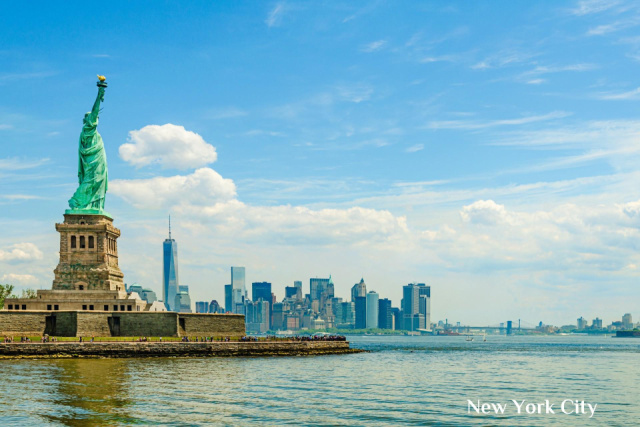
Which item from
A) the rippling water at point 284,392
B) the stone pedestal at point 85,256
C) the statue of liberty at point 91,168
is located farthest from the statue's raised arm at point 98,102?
the rippling water at point 284,392

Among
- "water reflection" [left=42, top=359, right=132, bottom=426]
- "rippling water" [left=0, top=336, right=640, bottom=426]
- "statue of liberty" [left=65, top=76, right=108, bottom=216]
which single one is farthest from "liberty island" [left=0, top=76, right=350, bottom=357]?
"water reflection" [left=42, top=359, right=132, bottom=426]

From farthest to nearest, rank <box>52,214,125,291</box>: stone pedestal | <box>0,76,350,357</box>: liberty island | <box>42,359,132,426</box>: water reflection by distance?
<box>52,214,125,291</box>: stone pedestal → <box>0,76,350,357</box>: liberty island → <box>42,359,132,426</box>: water reflection

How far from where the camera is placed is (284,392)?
2195 inches

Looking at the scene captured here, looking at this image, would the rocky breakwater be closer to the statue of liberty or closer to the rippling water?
the rippling water

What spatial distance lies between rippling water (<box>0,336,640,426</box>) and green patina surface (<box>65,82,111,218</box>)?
2853 centimetres

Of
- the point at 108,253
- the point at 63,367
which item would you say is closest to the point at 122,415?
the point at 63,367

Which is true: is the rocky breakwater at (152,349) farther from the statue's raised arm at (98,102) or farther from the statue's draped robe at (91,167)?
the statue's raised arm at (98,102)

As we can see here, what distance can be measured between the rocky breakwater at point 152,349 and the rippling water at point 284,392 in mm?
4432

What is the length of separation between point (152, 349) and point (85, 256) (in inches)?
757

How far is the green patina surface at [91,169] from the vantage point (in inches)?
4040

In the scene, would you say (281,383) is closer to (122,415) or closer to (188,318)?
(122,415)

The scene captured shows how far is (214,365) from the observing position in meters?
77.8

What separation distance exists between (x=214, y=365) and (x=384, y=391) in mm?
24993

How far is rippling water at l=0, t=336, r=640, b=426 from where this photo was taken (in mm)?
44062
